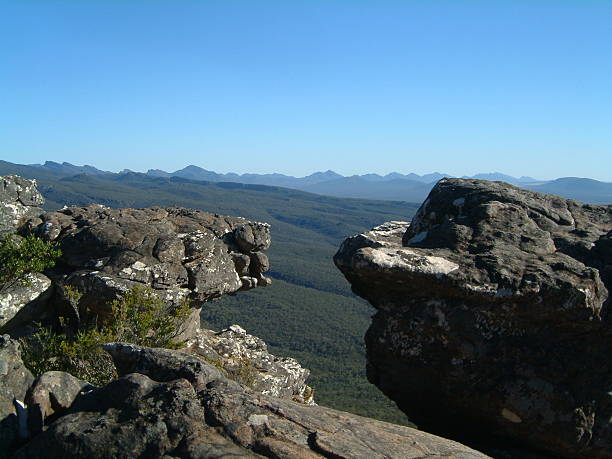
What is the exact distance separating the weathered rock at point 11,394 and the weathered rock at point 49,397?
0.11 meters

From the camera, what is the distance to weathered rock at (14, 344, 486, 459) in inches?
215

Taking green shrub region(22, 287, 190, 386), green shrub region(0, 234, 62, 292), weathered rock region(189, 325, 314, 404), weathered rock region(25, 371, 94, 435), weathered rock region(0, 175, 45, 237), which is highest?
weathered rock region(0, 175, 45, 237)

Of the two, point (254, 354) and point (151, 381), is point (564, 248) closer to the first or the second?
point (151, 381)

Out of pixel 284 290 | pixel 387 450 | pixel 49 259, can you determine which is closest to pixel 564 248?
pixel 387 450

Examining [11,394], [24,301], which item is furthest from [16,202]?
[11,394]

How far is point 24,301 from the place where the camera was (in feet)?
42.0

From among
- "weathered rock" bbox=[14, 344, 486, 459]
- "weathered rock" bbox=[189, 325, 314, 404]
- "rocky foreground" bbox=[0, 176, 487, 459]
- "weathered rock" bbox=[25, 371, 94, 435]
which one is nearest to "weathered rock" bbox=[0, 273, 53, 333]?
"rocky foreground" bbox=[0, 176, 487, 459]

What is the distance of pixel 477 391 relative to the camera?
761 cm

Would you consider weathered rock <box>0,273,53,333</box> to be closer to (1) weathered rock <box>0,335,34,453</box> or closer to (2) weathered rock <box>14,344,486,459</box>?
(1) weathered rock <box>0,335,34,453</box>

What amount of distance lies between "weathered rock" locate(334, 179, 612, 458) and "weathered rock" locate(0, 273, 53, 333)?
28.8 feet

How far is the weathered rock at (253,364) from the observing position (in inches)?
552

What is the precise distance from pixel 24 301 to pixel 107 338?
384cm

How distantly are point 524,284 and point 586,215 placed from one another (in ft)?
12.5

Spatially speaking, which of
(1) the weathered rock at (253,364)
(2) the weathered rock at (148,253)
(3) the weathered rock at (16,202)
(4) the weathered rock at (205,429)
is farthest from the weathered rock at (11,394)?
(3) the weathered rock at (16,202)
